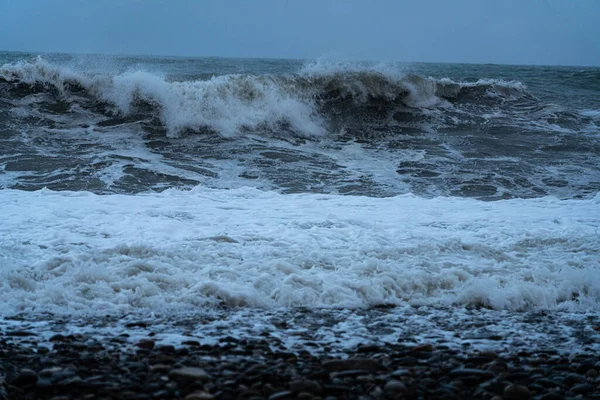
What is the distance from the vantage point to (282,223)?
5.62m

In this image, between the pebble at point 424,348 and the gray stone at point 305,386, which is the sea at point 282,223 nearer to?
the pebble at point 424,348

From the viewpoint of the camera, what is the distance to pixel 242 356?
2896 mm

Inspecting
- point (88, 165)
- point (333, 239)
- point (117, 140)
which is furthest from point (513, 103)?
point (333, 239)

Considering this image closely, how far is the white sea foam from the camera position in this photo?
388 centimetres

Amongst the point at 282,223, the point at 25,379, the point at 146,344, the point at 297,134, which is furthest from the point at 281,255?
the point at 297,134

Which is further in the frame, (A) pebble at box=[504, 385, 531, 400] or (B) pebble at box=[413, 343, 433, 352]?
(B) pebble at box=[413, 343, 433, 352]

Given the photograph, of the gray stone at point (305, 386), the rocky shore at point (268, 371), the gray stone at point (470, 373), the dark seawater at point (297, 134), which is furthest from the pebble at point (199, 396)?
the dark seawater at point (297, 134)

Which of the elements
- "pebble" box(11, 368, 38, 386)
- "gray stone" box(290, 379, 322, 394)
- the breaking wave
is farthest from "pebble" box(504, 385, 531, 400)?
the breaking wave

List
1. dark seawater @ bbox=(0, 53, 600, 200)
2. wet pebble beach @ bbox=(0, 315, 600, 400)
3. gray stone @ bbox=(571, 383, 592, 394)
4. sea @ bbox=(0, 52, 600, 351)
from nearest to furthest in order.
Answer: wet pebble beach @ bbox=(0, 315, 600, 400)
gray stone @ bbox=(571, 383, 592, 394)
sea @ bbox=(0, 52, 600, 351)
dark seawater @ bbox=(0, 53, 600, 200)

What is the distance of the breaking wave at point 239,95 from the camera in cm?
1350

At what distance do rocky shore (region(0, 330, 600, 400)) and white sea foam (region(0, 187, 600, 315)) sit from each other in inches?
27.3

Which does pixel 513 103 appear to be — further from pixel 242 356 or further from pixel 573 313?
pixel 242 356

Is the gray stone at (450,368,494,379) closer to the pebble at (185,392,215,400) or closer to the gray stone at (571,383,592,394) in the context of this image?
the gray stone at (571,383,592,394)

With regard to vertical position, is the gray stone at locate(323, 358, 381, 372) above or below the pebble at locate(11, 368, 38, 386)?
above
